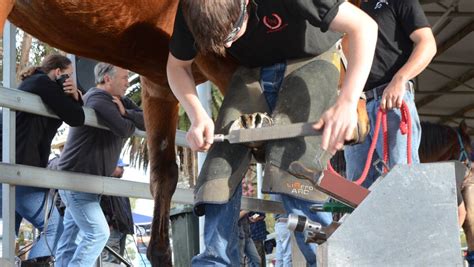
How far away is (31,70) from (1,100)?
100 cm

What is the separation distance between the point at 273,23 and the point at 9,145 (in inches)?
60.1

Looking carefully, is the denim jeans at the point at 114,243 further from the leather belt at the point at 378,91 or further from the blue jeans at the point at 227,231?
the blue jeans at the point at 227,231

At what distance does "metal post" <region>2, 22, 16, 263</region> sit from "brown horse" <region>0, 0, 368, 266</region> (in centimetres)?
31

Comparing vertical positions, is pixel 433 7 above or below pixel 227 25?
above

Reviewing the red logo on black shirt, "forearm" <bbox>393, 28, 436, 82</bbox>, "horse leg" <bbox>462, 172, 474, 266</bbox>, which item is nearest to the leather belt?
"forearm" <bbox>393, 28, 436, 82</bbox>

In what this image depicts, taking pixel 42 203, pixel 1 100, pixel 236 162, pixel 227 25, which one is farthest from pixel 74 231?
pixel 227 25

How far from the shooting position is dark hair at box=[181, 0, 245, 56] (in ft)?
9.01

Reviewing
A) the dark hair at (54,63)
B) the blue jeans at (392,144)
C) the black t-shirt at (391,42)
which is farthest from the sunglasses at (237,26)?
the dark hair at (54,63)

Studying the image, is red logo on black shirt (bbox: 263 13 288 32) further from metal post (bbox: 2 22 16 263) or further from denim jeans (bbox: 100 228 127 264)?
denim jeans (bbox: 100 228 127 264)

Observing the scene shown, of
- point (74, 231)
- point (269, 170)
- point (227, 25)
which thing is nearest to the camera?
point (227, 25)

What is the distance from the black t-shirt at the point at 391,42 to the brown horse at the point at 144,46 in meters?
0.76

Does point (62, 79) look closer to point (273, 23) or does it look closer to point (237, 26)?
point (273, 23)

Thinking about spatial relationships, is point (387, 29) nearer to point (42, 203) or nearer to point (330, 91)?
point (330, 91)

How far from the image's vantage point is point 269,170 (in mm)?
3121
